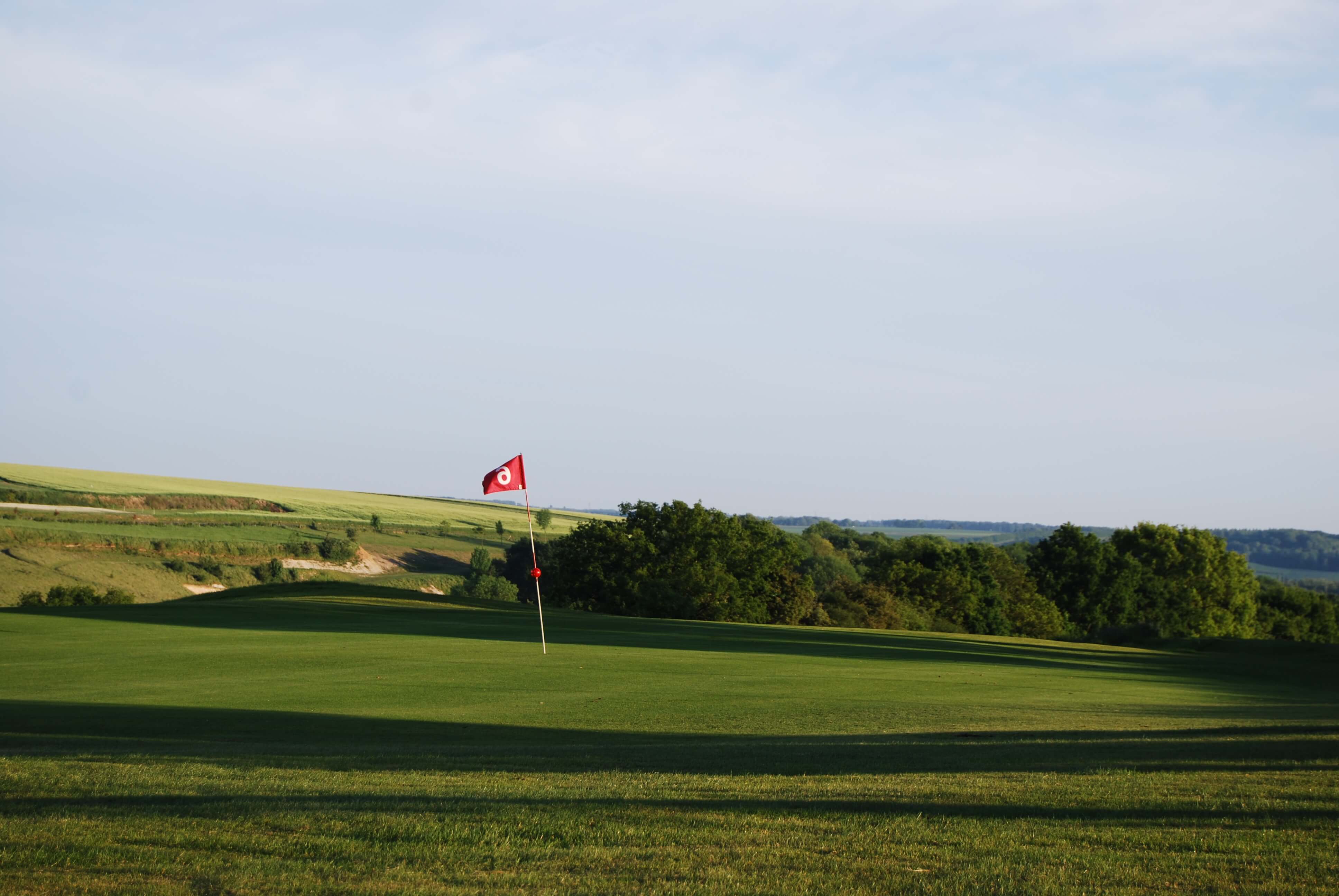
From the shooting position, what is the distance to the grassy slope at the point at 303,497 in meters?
108

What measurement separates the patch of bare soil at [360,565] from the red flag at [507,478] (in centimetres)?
5881

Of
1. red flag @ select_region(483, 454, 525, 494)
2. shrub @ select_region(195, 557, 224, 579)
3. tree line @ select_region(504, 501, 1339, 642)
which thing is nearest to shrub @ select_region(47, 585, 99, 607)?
shrub @ select_region(195, 557, 224, 579)

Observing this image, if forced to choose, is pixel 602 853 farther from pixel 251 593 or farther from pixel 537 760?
pixel 251 593

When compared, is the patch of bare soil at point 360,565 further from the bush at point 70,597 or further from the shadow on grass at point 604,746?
the shadow on grass at point 604,746

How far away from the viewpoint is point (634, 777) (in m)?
9.82

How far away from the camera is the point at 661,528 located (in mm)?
69000

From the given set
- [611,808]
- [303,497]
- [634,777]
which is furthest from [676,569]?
[303,497]

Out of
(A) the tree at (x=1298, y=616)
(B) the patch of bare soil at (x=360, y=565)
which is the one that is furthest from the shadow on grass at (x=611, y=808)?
(A) the tree at (x=1298, y=616)

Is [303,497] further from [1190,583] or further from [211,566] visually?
[1190,583]

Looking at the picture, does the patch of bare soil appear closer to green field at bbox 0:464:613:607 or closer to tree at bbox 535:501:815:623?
green field at bbox 0:464:613:607

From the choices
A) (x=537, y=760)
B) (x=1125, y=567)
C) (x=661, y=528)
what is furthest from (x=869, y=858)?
(x=1125, y=567)

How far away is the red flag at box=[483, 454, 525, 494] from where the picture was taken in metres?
27.1

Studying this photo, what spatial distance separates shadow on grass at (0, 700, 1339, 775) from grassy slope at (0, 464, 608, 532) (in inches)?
3860

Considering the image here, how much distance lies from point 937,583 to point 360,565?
162 ft
